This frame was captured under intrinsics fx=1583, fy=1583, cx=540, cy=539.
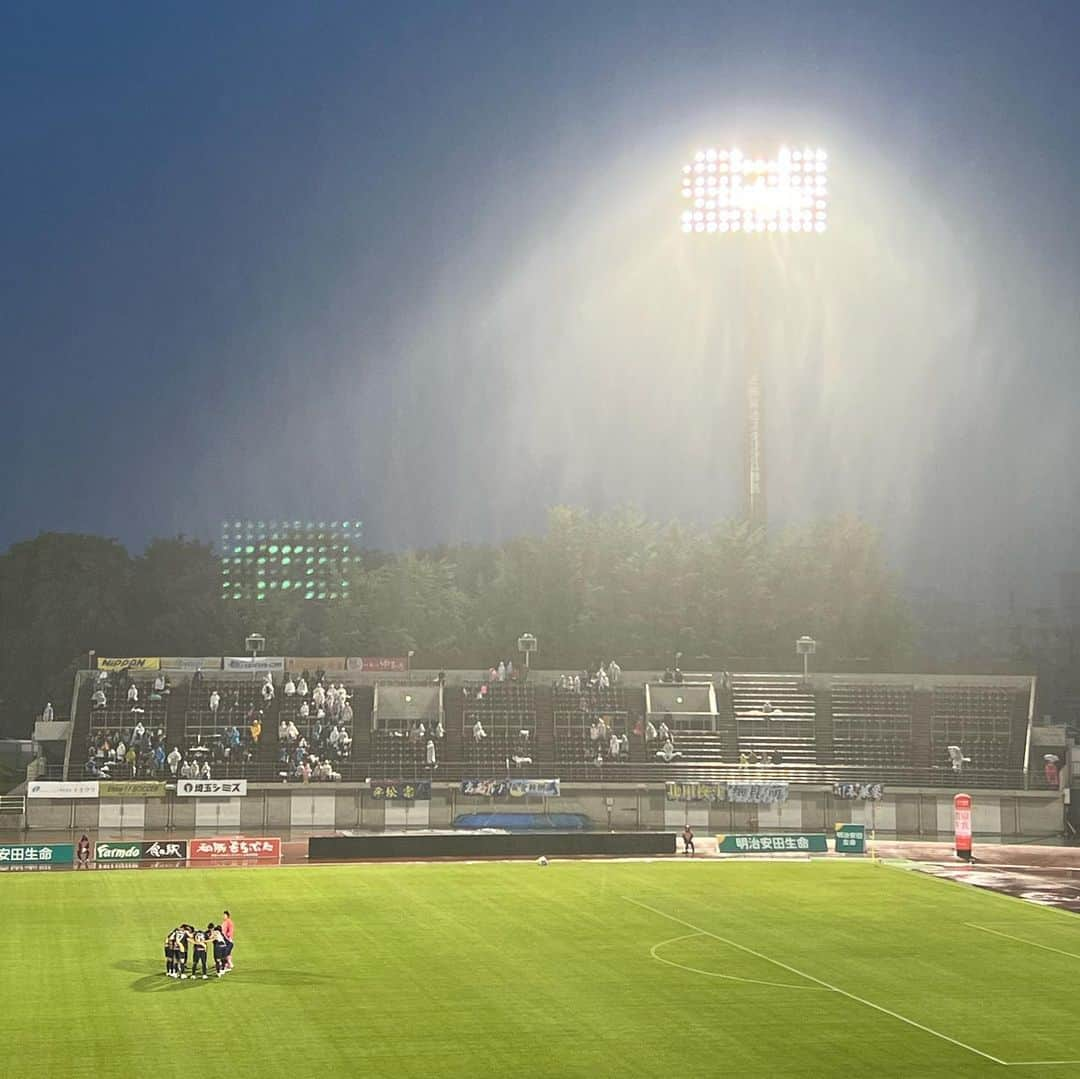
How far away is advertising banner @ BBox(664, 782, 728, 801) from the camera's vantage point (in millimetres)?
69688

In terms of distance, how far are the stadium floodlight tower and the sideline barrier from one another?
90.1 feet

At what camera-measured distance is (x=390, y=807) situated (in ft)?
229

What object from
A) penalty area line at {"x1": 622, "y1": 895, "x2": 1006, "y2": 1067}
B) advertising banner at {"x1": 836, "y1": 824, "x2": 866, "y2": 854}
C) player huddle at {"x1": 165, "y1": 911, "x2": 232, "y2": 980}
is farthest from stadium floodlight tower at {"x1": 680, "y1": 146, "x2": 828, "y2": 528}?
player huddle at {"x1": 165, "y1": 911, "x2": 232, "y2": 980}

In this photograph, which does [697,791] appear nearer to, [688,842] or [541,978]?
[688,842]

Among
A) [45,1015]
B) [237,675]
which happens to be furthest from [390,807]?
[45,1015]

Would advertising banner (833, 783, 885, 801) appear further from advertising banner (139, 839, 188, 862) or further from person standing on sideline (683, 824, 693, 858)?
advertising banner (139, 839, 188, 862)

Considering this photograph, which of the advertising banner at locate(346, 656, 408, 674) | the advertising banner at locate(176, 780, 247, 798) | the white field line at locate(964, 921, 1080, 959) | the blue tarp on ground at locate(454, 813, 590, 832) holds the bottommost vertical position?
the white field line at locate(964, 921, 1080, 959)

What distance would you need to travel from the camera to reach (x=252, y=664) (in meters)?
82.0

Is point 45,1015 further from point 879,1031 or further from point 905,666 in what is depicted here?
point 905,666

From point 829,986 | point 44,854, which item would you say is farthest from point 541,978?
point 44,854

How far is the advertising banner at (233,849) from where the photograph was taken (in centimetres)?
5928

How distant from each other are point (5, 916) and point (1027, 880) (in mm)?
33931

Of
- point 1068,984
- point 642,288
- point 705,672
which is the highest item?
point 642,288

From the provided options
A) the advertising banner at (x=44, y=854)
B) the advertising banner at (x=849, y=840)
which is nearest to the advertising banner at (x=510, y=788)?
the advertising banner at (x=849, y=840)
